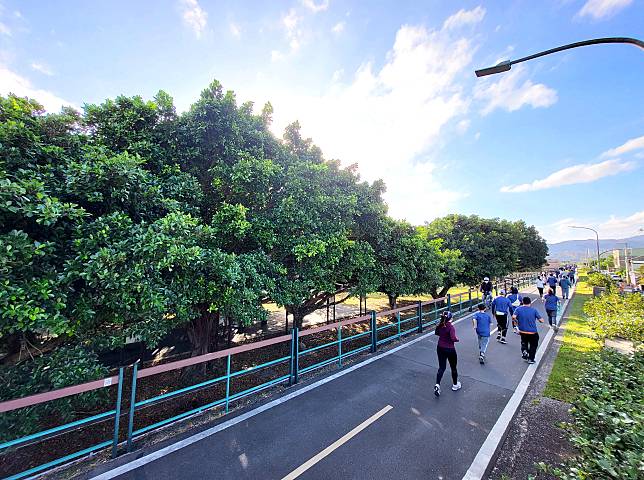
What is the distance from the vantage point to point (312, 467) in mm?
3551

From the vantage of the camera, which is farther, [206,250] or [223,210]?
[223,210]

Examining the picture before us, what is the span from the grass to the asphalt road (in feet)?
2.27

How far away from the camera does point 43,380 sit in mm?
4426

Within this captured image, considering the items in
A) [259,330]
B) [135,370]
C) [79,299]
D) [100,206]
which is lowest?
[259,330]

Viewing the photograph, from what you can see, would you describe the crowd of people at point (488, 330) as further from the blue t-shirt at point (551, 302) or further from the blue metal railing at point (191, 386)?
the blue metal railing at point (191, 386)

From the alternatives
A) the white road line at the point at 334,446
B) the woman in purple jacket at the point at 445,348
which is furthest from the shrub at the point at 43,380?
the woman in purple jacket at the point at 445,348

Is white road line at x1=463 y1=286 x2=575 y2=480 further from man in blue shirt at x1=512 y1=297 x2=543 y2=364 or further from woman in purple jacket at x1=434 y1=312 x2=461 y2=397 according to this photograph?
woman in purple jacket at x1=434 y1=312 x2=461 y2=397

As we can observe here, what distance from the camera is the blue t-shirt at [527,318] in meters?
6.64

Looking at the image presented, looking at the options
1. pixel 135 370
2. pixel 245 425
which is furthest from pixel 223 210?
pixel 245 425

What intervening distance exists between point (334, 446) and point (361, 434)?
51cm

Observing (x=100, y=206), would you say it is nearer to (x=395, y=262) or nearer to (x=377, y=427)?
(x=377, y=427)

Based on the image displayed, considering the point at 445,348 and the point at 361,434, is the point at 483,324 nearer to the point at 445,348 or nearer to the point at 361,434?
the point at 445,348

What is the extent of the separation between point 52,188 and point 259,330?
11.0 meters

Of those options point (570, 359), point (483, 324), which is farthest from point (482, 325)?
point (570, 359)
